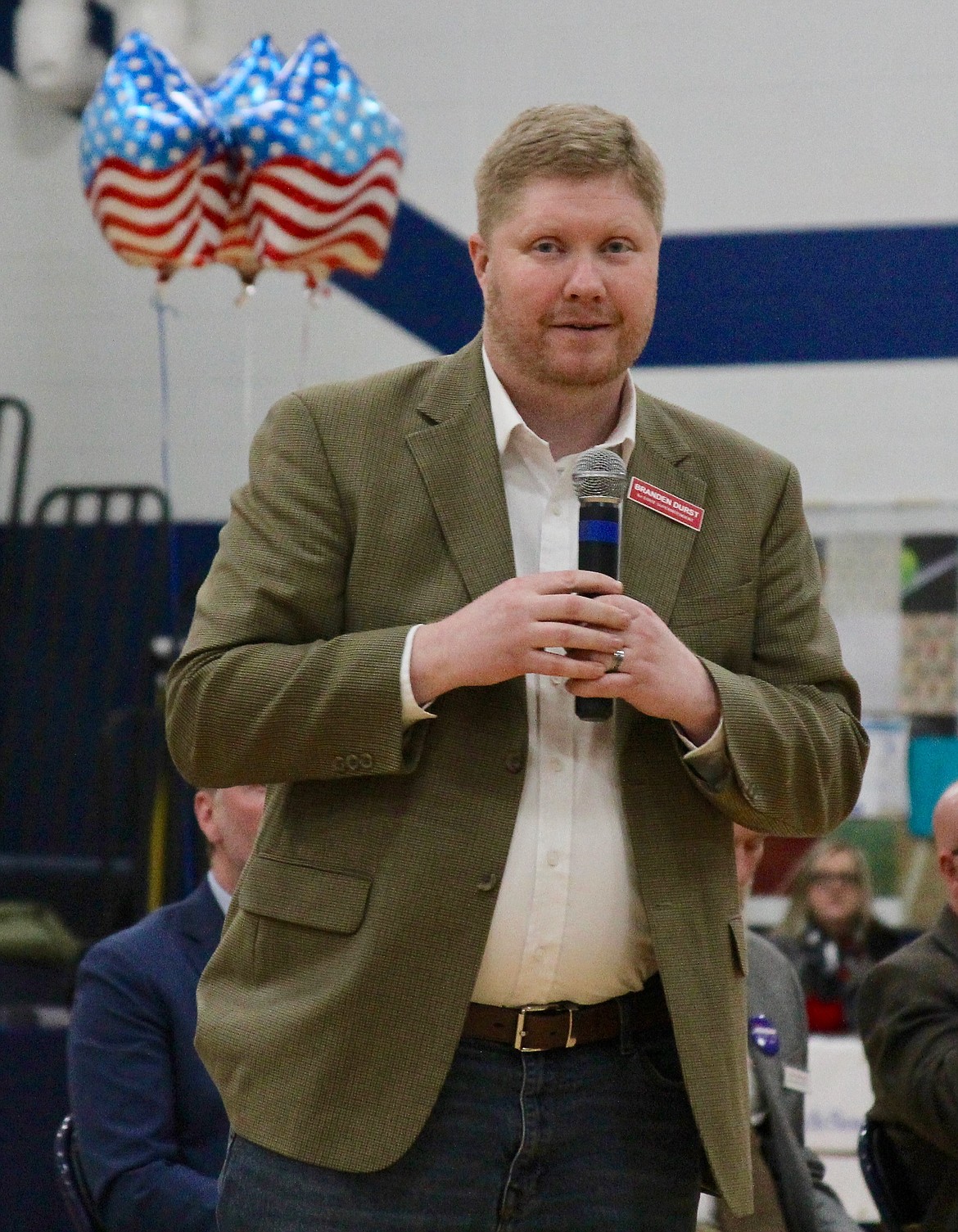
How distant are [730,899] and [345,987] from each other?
0.43m

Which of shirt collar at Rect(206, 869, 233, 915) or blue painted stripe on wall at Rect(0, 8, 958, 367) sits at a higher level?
blue painted stripe on wall at Rect(0, 8, 958, 367)

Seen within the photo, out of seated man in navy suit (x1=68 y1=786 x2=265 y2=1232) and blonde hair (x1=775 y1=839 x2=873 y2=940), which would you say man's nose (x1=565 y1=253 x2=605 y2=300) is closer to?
seated man in navy suit (x1=68 y1=786 x2=265 y2=1232)

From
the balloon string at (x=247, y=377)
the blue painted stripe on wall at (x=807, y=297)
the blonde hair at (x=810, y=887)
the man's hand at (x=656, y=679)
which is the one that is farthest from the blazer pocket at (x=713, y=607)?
the balloon string at (x=247, y=377)

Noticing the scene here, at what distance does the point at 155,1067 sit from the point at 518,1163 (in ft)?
4.28

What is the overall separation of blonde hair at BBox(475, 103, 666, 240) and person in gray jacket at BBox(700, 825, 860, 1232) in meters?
1.16

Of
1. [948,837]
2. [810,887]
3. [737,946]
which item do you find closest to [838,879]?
[810,887]

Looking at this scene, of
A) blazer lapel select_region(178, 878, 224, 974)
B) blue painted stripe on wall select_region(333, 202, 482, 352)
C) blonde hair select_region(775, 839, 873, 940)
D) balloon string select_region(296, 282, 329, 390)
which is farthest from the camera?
blue painted stripe on wall select_region(333, 202, 482, 352)

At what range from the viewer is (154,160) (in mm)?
4441

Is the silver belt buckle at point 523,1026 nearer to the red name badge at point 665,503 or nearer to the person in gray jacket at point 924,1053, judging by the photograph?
the red name badge at point 665,503

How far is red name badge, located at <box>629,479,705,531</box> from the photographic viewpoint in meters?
1.80

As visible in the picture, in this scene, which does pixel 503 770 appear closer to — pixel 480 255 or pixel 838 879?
pixel 480 255

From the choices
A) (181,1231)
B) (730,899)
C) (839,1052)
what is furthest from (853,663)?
(730,899)

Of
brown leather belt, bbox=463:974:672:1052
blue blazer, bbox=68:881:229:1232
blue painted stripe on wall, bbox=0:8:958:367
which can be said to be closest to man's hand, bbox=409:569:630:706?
brown leather belt, bbox=463:974:672:1052

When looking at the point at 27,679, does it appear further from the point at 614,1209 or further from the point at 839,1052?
the point at 614,1209
